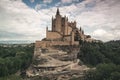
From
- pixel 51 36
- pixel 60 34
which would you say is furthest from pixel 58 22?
pixel 51 36

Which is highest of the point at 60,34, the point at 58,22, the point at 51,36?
the point at 58,22

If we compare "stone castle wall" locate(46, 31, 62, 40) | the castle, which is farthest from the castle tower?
"stone castle wall" locate(46, 31, 62, 40)

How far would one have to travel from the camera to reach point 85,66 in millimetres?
43938

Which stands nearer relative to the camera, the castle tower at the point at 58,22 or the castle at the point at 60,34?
the castle at the point at 60,34

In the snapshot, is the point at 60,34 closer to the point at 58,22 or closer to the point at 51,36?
the point at 51,36

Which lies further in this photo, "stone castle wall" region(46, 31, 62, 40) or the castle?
"stone castle wall" region(46, 31, 62, 40)

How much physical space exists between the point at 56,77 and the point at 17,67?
1137 cm

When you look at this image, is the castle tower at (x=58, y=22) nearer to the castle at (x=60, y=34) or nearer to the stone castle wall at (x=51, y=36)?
the castle at (x=60, y=34)

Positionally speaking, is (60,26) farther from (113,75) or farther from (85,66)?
(113,75)

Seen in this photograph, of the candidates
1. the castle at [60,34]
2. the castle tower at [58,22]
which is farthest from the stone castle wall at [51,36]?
the castle tower at [58,22]

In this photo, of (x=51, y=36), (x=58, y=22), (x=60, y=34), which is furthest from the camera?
(x=58, y=22)

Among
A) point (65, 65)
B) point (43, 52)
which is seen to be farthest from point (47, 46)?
point (65, 65)

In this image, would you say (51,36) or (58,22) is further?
(58,22)

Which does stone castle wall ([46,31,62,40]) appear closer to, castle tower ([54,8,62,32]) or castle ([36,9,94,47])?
castle ([36,9,94,47])
